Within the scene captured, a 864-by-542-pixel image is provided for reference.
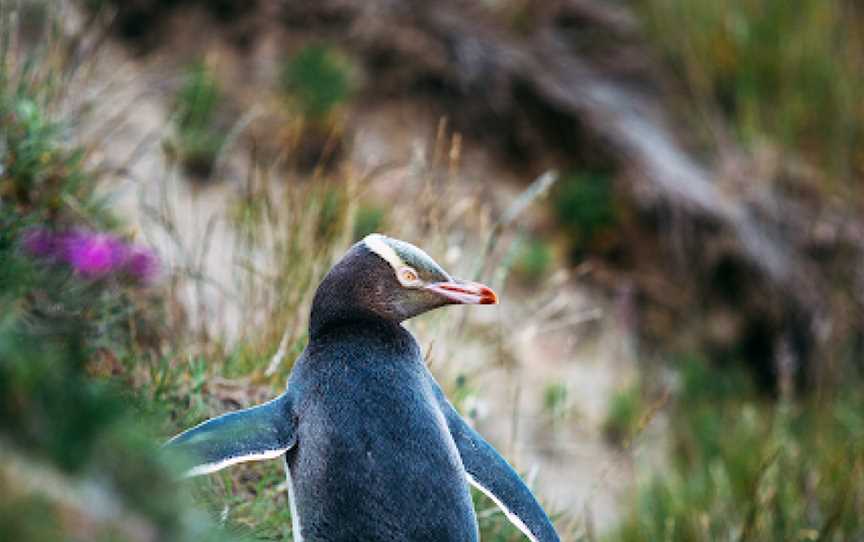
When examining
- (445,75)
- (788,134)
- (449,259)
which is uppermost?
(449,259)

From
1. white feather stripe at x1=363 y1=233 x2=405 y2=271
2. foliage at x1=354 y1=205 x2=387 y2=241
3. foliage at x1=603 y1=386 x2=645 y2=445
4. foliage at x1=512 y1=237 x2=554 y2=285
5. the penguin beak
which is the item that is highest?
white feather stripe at x1=363 y1=233 x2=405 y2=271

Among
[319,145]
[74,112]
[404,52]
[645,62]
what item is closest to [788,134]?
[645,62]

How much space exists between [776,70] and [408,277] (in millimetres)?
3856

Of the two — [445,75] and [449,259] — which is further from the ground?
[449,259]

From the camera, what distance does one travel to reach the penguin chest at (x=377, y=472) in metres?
1.42

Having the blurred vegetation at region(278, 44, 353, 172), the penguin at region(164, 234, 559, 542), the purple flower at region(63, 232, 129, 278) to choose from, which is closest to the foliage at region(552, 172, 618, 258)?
the blurred vegetation at region(278, 44, 353, 172)

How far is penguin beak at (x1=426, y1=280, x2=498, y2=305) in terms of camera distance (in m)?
1.54

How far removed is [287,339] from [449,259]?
0.44 metres

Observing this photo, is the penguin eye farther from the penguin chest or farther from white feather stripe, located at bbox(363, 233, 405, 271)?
the penguin chest

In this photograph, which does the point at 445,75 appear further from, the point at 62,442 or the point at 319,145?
the point at 62,442

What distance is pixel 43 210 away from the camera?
8.04 feet

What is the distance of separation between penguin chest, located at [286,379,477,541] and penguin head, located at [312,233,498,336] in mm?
113

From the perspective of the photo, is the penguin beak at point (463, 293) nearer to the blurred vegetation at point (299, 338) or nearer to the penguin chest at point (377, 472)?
the penguin chest at point (377, 472)

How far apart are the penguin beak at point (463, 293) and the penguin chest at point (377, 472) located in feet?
0.45
